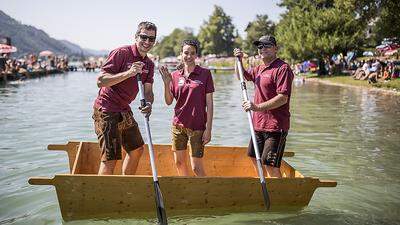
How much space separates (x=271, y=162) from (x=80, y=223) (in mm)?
2898

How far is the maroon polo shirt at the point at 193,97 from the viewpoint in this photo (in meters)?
6.16

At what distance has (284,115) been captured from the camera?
20.4 ft

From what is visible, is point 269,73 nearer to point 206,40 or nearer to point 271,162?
point 271,162

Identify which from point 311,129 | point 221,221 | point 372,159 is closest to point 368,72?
point 311,129

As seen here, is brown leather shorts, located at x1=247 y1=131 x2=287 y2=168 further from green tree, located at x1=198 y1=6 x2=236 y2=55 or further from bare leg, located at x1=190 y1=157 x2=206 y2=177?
green tree, located at x1=198 y1=6 x2=236 y2=55

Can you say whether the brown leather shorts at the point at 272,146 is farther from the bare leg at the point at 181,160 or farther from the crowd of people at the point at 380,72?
the crowd of people at the point at 380,72

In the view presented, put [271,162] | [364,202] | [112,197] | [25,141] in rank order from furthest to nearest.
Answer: [25,141]
[364,202]
[271,162]
[112,197]

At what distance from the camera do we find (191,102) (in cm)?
616

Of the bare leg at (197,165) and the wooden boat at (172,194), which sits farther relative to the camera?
the bare leg at (197,165)

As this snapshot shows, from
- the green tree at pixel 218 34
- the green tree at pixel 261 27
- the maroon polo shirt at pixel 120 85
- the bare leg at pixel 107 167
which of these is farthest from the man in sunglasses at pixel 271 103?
the green tree at pixel 218 34

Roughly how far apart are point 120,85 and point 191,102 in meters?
1.05

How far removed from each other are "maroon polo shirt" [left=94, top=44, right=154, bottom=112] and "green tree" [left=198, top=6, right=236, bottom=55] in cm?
12143

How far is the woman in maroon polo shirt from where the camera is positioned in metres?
6.15

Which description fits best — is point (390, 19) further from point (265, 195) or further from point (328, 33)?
point (265, 195)
